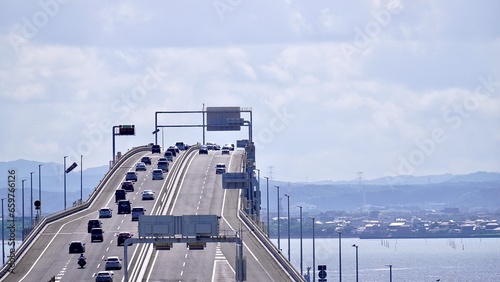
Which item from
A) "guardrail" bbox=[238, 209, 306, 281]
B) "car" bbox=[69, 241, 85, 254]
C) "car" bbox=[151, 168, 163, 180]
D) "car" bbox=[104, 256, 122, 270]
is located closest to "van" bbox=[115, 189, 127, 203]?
"guardrail" bbox=[238, 209, 306, 281]

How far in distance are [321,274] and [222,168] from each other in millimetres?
81836

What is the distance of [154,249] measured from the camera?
118812 mm

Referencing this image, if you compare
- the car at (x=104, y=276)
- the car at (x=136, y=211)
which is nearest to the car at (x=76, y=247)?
the car at (x=104, y=276)

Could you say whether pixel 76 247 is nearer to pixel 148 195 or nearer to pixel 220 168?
pixel 148 195

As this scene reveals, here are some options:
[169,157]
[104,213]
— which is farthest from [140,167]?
[104,213]

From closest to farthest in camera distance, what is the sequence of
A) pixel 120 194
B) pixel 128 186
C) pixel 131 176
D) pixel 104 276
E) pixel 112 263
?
pixel 104 276 < pixel 112 263 < pixel 120 194 < pixel 128 186 < pixel 131 176

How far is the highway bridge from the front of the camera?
105m

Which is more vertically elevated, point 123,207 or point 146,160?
point 146,160

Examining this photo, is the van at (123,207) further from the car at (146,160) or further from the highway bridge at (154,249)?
the car at (146,160)

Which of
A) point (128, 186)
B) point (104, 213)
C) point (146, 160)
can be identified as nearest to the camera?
point (104, 213)

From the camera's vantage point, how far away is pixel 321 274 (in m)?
98.1

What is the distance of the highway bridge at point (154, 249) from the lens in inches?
4139

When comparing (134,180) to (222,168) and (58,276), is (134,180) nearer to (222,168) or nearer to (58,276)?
(222,168)

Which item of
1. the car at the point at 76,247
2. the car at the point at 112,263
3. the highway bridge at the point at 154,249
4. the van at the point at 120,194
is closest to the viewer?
the highway bridge at the point at 154,249
